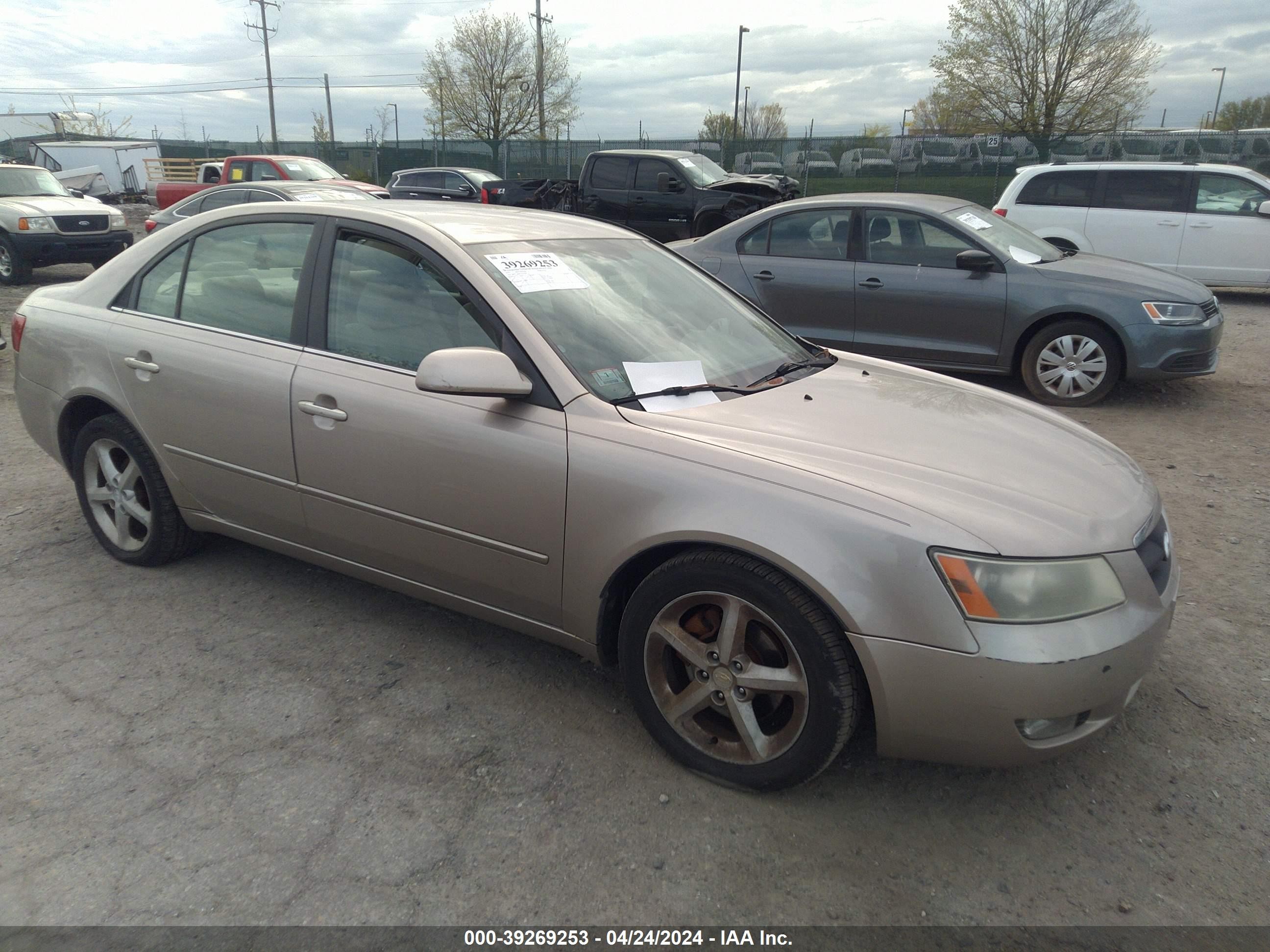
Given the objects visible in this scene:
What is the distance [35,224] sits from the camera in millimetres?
12906

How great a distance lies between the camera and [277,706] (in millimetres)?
3020

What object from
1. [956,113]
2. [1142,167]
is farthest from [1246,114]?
[1142,167]

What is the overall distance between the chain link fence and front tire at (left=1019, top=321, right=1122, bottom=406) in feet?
45.0

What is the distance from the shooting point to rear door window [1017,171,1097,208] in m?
11.6

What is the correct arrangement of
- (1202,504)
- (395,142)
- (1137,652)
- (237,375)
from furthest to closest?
(395,142) < (1202,504) < (237,375) < (1137,652)

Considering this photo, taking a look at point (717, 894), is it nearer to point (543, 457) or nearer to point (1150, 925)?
point (1150, 925)

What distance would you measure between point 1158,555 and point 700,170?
12.7m

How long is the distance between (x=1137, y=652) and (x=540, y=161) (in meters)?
31.1

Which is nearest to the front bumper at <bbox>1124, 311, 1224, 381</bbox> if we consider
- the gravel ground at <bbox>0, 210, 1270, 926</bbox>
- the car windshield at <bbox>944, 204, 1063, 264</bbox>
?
the car windshield at <bbox>944, 204, 1063, 264</bbox>

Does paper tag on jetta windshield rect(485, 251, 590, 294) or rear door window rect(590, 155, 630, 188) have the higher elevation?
rear door window rect(590, 155, 630, 188)

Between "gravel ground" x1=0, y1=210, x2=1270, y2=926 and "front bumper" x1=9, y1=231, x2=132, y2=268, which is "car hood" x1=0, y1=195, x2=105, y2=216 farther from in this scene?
"gravel ground" x1=0, y1=210, x2=1270, y2=926

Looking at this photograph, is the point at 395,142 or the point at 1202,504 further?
the point at 395,142

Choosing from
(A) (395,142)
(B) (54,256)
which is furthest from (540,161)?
(B) (54,256)

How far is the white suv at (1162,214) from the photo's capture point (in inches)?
443
